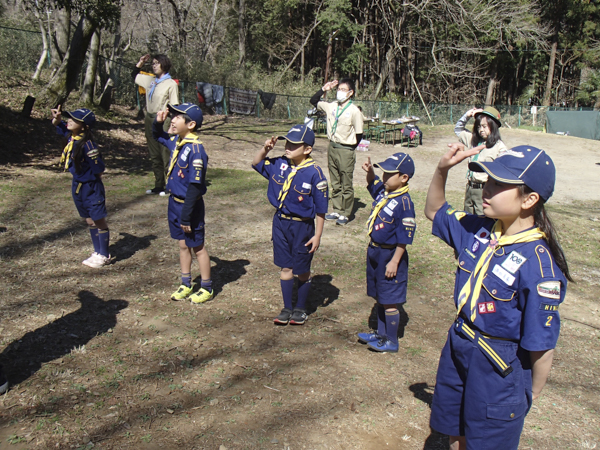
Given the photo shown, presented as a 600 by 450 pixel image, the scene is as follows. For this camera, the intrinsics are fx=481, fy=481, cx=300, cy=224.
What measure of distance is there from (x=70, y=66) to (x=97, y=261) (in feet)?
32.0

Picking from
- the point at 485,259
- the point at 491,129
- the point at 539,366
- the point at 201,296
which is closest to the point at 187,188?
the point at 201,296

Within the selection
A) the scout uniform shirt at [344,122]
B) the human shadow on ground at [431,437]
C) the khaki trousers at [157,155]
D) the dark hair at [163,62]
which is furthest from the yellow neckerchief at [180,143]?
the scout uniform shirt at [344,122]

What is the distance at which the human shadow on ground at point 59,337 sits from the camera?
3771mm

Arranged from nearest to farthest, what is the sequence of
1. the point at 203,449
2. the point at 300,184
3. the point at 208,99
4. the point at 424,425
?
the point at 203,449
the point at 424,425
the point at 300,184
the point at 208,99

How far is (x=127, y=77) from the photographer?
789 inches

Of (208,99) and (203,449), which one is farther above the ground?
(208,99)

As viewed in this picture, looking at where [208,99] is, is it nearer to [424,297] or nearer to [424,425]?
[424,297]

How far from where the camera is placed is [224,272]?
5.95 metres

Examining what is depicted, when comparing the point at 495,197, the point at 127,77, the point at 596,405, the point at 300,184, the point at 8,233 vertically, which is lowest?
the point at 596,405

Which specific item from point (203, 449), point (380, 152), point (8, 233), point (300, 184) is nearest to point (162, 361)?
point (203, 449)

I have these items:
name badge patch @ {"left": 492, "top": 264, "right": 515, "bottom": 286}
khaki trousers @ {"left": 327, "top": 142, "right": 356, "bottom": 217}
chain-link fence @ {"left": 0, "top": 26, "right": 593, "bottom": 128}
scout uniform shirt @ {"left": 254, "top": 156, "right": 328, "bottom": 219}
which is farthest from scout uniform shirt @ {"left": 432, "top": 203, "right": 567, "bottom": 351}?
chain-link fence @ {"left": 0, "top": 26, "right": 593, "bottom": 128}

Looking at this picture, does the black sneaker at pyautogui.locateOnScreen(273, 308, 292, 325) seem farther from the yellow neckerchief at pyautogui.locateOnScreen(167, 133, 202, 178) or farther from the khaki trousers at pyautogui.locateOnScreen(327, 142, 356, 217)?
the khaki trousers at pyautogui.locateOnScreen(327, 142, 356, 217)

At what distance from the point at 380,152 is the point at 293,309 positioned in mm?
12139

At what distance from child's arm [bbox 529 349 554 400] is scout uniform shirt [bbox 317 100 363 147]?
19.8 feet
